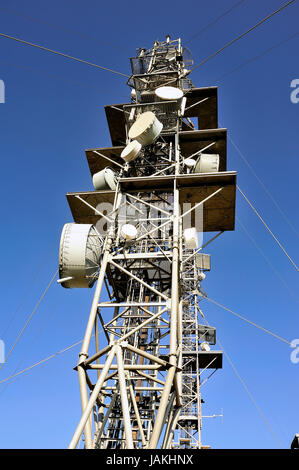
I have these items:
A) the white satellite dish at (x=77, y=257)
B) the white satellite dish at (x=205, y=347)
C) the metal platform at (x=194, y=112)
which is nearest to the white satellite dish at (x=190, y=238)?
the white satellite dish at (x=77, y=257)

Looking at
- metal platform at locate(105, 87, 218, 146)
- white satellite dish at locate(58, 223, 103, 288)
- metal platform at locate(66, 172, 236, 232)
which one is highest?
metal platform at locate(105, 87, 218, 146)

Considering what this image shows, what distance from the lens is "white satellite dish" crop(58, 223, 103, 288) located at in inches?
500

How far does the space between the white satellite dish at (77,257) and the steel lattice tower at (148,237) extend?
Answer: 1.36 ft

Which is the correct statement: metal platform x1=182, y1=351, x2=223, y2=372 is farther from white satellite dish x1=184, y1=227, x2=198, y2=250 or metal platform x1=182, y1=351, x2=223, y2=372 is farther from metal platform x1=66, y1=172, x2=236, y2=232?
white satellite dish x1=184, y1=227, x2=198, y2=250

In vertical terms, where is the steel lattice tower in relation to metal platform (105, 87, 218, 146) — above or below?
below

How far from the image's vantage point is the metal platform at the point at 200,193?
584 inches

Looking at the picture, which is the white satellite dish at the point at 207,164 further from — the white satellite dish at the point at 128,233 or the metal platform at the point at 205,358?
the metal platform at the point at 205,358

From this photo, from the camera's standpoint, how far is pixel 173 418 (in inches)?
438

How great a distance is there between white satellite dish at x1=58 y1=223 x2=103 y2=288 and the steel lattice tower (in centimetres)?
41

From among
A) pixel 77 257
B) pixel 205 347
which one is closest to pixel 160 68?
pixel 77 257

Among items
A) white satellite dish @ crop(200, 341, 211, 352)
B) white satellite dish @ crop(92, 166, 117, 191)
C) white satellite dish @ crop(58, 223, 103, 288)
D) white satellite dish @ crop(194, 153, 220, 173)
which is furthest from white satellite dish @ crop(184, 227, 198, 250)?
white satellite dish @ crop(200, 341, 211, 352)

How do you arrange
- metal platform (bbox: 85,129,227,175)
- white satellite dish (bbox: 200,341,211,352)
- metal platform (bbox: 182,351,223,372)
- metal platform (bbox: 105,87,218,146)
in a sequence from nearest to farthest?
metal platform (bbox: 85,129,227,175) → metal platform (bbox: 105,87,218,146) → metal platform (bbox: 182,351,223,372) → white satellite dish (bbox: 200,341,211,352)

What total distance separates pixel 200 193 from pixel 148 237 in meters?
2.89
